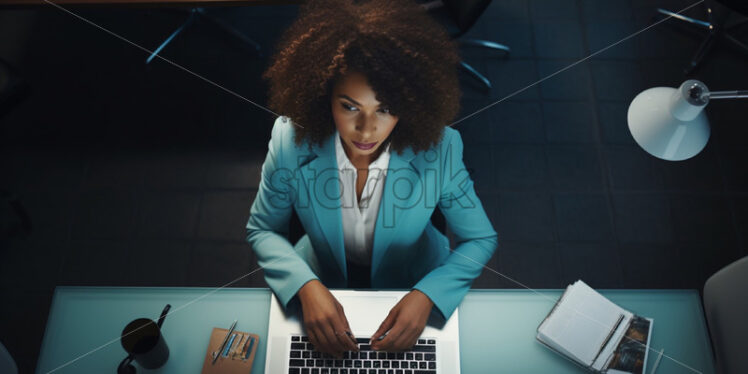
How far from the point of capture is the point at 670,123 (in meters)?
0.92

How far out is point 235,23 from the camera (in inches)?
107

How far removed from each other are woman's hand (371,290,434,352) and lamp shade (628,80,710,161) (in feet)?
2.10

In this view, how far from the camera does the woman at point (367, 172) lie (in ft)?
3.88

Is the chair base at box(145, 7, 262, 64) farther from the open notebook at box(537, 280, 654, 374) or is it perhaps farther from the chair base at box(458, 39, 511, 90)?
the open notebook at box(537, 280, 654, 374)

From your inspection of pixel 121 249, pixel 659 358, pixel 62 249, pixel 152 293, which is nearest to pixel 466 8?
pixel 659 358

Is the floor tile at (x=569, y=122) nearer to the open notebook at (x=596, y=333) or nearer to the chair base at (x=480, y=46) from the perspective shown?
the chair base at (x=480, y=46)

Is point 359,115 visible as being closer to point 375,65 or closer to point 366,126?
point 366,126

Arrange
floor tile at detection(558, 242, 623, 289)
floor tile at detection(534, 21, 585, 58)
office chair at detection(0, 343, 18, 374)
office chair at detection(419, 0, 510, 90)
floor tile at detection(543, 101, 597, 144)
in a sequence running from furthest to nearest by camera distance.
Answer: floor tile at detection(534, 21, 585, 58)
floor tile at detection(543, 101, 597, 144)
floor tile at detection(558, 242, 623, 289)
office chair at detection(419, 0, 510, 90)
office chair at detection(0, 343, 18, 374)

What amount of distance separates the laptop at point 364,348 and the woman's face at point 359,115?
1.31 feet

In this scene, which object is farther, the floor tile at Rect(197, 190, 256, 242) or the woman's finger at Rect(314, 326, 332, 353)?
the floor tile at Rect(197, 190, 256, 242)

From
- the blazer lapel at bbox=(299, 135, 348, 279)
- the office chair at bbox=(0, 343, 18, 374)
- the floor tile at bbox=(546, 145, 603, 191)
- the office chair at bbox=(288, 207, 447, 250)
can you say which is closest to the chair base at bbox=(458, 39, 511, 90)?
the floor tile at bbox=(546, 145, 603, 191)

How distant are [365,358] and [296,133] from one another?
61 centimetres

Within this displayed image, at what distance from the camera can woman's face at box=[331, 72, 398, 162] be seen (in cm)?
117

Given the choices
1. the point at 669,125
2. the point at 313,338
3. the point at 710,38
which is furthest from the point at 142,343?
the point at 710,38
